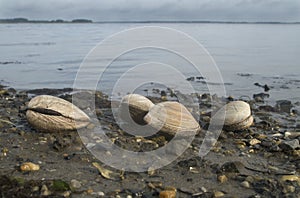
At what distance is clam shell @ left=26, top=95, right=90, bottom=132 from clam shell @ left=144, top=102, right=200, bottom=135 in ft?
3.89

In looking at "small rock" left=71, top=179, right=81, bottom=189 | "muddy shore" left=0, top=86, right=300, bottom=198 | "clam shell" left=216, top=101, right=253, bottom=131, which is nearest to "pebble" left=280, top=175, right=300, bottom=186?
"muddy shore" left=0, top=86, right=300, bottom=198

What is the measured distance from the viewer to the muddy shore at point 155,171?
Result: 3959 mm

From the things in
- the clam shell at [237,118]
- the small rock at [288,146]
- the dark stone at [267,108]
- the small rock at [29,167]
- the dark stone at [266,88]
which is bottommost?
the dark stone at [267,108]

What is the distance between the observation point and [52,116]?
18.6ft

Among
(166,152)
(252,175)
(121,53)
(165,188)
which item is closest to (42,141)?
(166,152)

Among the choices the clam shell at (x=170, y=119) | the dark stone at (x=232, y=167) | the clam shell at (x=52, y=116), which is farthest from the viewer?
the clam shell at (x=52, y=116)

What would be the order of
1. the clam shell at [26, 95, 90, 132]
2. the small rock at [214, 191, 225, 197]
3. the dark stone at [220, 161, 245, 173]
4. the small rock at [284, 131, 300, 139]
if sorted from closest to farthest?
the small rock at [214, 191, 225, 197] < the dark stone at [220, 161, 245, 173] < the clam shell at [26, 95, 90, 132] < the small rock at [284, 131, 300, 139]

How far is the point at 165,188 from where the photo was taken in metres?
4.05

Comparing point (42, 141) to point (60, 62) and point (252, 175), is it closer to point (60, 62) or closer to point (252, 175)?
point (252, 175)

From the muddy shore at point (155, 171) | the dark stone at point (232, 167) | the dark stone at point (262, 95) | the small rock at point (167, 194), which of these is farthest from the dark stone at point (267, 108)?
the small rock at point (167, 194)

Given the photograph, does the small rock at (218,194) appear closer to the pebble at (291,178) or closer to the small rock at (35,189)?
the pebble at (291,178)

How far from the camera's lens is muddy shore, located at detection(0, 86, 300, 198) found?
13.0 feet

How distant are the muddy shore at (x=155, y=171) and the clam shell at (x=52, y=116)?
0.13 metres

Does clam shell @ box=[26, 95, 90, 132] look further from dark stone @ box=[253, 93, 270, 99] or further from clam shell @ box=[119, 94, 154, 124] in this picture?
dark stone @ box=[253, 93, 270, 99]
